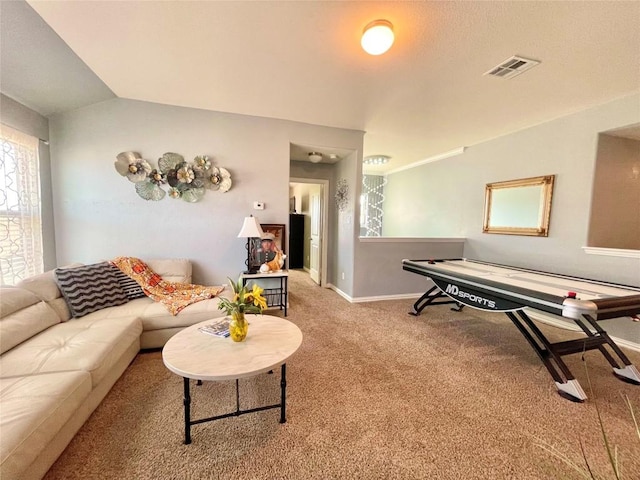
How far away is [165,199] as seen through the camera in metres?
3.33

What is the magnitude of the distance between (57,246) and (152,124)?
1773 mm

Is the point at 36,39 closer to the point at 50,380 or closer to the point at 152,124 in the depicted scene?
the point at 152,124

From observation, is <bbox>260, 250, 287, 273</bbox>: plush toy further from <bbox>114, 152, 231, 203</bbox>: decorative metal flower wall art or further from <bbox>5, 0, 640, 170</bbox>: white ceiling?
<bbox>5, 0, 640, 170</bbox>: white ceiling

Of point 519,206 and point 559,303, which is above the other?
point 519,206

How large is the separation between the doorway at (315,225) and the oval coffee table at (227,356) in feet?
10.5

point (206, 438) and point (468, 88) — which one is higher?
point (468, 88)

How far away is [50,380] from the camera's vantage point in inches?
57.7

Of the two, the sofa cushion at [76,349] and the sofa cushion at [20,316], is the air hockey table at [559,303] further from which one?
the sofa cushion at [20,316]

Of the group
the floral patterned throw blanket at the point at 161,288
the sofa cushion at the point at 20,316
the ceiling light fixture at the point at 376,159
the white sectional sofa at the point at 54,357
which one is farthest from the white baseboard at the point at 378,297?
the sofa cushion at the point at 20,316

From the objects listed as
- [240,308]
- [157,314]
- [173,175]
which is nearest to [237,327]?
[240,308]

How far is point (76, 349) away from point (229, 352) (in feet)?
3.45

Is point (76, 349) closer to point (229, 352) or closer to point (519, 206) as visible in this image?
point (229, 352)

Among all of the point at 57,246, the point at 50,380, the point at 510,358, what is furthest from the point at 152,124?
the point at 510,358

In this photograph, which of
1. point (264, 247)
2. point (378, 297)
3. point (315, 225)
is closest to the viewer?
point (264, 247)
